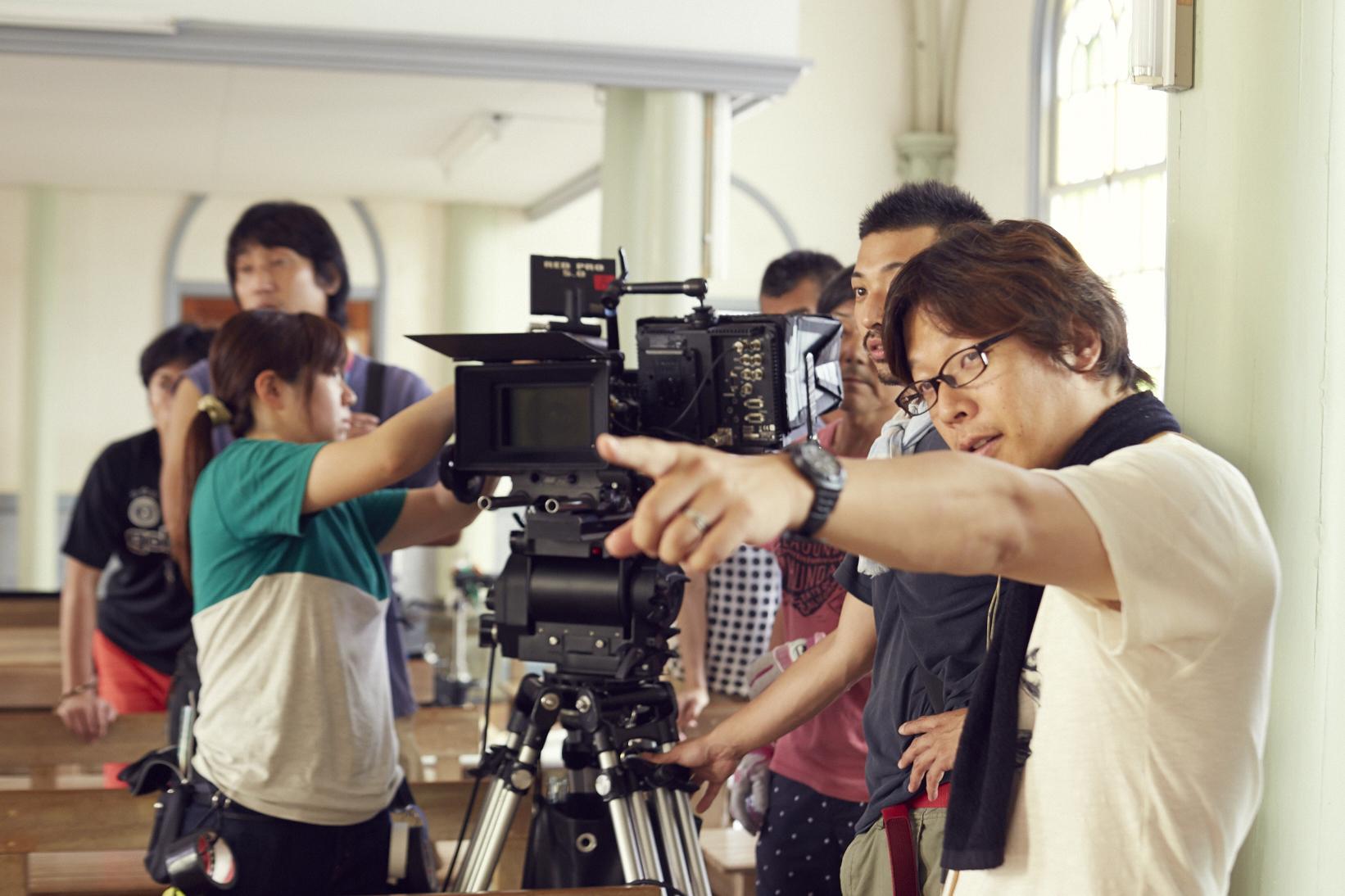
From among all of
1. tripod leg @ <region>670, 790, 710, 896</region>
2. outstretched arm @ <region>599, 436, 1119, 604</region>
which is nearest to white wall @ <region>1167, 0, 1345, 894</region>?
outstretched arm @ <region>599, 436, 1119, 604</region>

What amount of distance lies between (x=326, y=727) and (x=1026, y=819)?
43.8 inches

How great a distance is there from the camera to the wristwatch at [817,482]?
98 cm

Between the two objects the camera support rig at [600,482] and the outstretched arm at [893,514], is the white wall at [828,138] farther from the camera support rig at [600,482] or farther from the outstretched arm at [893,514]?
the outstretched arm at [893,514]

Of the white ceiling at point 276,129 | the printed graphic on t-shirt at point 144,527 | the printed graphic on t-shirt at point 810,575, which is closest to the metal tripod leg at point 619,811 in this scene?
the printed graphic on t-shirt at point 810,575

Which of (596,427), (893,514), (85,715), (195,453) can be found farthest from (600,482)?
(85,715)

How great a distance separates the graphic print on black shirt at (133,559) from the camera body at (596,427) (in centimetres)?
174

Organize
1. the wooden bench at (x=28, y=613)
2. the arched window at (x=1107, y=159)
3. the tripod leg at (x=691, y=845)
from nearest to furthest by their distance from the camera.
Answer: the tripod leg at (x=691, y=845)
the wooden bench at (x=28, y=613)
the arched window at (x=1107, y=159)

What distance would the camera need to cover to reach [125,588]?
3.47 m

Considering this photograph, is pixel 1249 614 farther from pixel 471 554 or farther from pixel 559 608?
pixel 471 554

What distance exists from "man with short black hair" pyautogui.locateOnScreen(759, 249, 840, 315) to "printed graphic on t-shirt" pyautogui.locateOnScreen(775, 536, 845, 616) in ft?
2.63

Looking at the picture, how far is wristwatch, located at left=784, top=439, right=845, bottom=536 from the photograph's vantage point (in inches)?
38.7

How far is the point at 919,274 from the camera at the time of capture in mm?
1412

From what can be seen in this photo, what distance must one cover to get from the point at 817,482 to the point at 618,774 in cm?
107

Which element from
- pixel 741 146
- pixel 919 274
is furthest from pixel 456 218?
pixel 919 274
